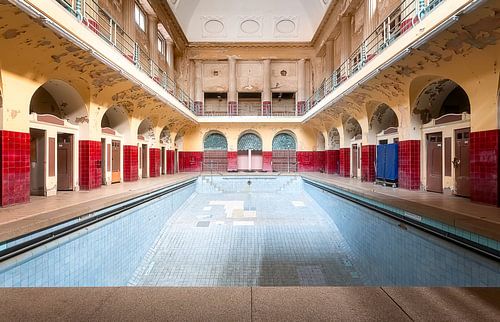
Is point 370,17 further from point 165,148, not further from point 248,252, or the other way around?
point 165,148

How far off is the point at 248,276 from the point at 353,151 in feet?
31.0

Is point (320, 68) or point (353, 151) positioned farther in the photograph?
point (320, 68)

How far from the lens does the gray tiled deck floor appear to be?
17.2ft

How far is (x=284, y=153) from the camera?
1964 centimetres

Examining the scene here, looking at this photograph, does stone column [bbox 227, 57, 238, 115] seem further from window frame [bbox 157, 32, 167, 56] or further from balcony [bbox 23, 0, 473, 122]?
window frame [bbox 157, 32, 167, 56]

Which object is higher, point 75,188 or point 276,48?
point 276,48

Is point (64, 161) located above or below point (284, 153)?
below

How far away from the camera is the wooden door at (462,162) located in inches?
259

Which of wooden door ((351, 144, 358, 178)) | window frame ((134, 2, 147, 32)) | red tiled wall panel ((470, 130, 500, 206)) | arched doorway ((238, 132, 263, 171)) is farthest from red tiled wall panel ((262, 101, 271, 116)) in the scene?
red tiled wall panel ((470, 130, 500, 206))

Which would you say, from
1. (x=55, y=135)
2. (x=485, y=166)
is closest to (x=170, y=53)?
(x=55, y=135)

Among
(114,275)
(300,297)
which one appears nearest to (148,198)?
(114,275)

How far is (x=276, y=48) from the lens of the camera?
1984cm

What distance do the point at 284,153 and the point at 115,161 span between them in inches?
451

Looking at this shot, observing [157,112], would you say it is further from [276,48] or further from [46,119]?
[276,48]
